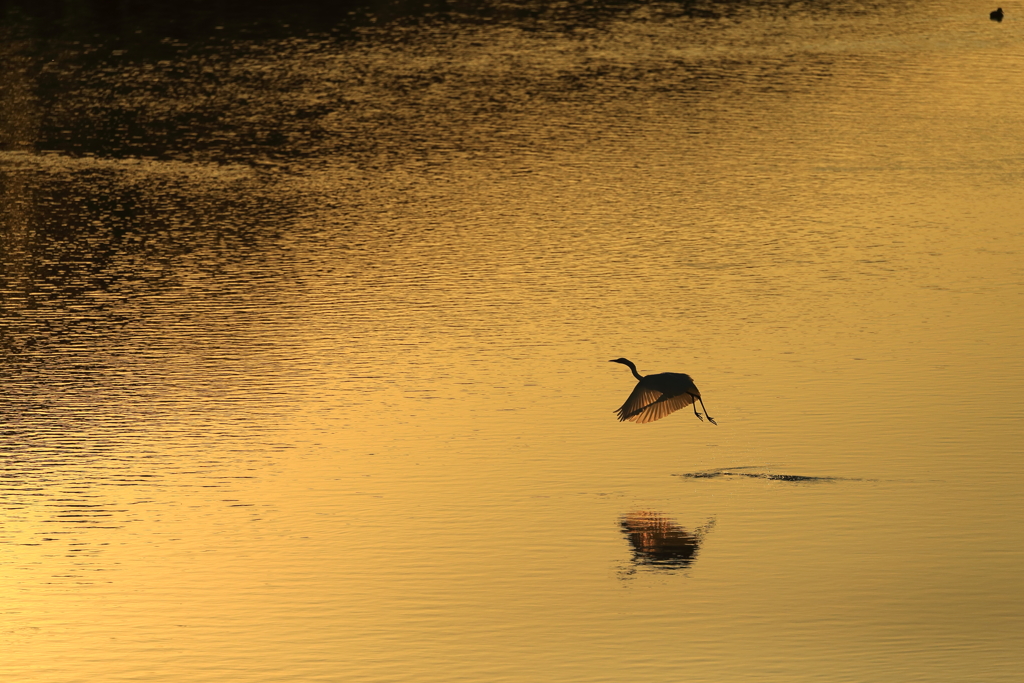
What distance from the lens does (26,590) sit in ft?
57.1

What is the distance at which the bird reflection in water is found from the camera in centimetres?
1802

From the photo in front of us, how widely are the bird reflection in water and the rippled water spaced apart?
0.05m

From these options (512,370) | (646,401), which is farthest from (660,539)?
(512,370)

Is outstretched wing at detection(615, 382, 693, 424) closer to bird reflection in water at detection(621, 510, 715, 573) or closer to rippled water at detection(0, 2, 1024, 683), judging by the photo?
rippled water at detection(0, 2, 1024, 683)

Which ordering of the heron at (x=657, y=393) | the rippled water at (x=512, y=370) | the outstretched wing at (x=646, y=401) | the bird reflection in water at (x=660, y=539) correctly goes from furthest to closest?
the outstretched wing at (x=646, y=401) < the heron at (x=657, y=393) < the bird reflection in water at (x=660, y=539) < the rippled water at (x=512, y=370)

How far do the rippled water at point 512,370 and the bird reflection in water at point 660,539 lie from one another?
51mm

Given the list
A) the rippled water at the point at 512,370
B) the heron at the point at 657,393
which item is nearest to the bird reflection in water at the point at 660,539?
the rippled water at the point at 512,370

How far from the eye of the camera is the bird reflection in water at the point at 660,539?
18016 mm

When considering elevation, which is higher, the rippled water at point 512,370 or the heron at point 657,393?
the heron at point 657,393

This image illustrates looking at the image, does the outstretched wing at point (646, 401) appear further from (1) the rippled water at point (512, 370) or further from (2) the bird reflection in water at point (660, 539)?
(2) the bird reflection in water at point (660, 539)

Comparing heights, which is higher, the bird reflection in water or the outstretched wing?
the outstretched wing

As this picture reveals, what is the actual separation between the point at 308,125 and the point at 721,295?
53.0 ft

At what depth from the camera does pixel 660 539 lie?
1856 centimetres

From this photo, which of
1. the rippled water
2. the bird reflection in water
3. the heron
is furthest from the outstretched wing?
the bird reflection in water
